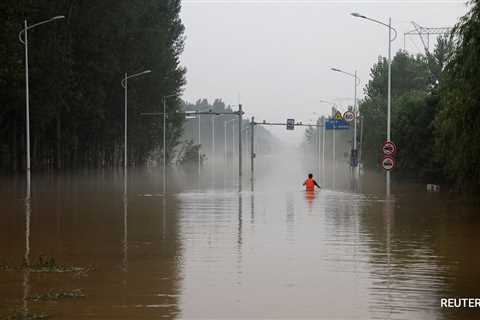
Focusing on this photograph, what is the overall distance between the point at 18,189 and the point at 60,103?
1294 centimetres

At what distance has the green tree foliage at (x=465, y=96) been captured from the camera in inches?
1116

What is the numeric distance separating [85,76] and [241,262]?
176 ft

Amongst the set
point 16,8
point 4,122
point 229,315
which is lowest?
point 229,315

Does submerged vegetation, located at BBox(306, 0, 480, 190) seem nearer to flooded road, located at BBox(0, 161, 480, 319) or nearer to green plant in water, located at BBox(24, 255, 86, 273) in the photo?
flooded road, located at BBox(0, 161, 480, 319)

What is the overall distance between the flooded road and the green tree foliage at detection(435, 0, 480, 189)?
1933mm

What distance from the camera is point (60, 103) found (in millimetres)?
62031

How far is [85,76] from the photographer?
225ft

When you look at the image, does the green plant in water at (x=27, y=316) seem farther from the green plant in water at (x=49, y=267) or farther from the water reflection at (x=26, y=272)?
the green plant in water at (x=49, y=267)

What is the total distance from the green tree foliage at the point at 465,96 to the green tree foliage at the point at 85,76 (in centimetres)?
2645

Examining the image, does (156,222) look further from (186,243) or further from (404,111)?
(404,111)

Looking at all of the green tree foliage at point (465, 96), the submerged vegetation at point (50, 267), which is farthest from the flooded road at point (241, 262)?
the green tree foliage at point (465, 96)

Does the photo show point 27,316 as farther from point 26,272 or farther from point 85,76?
point 85,76

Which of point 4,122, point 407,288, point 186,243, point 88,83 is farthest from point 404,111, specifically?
point 407,288

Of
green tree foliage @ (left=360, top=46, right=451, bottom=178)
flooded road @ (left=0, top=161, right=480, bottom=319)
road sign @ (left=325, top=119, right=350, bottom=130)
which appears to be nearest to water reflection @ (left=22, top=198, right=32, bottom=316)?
flooded road @ (left=0, top=161, right=480, bottom=319)
